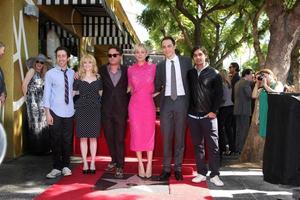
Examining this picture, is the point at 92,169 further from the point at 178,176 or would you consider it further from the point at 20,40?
the point at 20,40

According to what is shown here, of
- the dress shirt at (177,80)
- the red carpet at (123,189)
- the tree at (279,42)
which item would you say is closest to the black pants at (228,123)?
the tree at (279,42)

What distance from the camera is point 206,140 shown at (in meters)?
6.83

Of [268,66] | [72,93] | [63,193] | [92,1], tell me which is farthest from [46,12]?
[63,193]

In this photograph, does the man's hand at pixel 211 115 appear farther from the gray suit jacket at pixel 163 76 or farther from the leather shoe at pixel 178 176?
the leather shoe at pixel 178 176

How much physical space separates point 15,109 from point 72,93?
84.5 inches

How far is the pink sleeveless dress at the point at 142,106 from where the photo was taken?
6.73 meters

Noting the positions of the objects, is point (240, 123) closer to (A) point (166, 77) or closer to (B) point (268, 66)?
(B) point (268, 66)

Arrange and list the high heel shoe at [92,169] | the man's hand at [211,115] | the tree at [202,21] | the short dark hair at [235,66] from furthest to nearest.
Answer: the tree at [202,21], the short dark hair at [235,66], the high heel shoe at [92,169], the man's hand at [211,115]

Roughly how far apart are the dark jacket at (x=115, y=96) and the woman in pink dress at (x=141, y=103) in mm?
88

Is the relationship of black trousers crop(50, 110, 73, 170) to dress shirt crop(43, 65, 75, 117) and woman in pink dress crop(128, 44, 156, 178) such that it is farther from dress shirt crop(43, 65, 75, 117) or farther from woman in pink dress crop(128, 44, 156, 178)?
woman in pink dress crop(128, 44, 156, 178)

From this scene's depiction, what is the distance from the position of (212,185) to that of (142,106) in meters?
1.48

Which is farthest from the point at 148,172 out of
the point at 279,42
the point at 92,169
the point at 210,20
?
the point at 210,20

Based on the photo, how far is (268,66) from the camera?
28.3ft

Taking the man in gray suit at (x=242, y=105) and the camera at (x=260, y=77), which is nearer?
the camera at (x=260, y=77)
